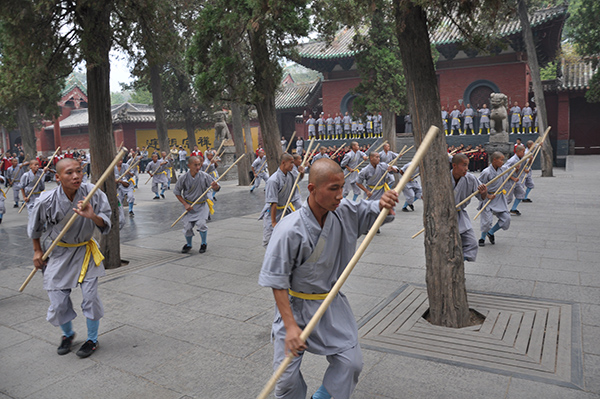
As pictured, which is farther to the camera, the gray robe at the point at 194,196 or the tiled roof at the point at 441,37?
the tiled roof at the point at 441,37

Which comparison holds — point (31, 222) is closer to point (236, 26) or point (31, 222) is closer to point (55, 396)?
point (55, 396)

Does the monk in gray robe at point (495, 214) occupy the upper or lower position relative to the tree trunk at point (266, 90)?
lower

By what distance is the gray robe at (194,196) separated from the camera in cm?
824

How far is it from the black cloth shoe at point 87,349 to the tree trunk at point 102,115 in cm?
326

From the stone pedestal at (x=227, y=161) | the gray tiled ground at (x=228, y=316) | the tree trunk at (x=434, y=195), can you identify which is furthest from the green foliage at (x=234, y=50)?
the stone pedestal at (x=227, y=161)

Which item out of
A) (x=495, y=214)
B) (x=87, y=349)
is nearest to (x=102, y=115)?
(x=87, y=349)

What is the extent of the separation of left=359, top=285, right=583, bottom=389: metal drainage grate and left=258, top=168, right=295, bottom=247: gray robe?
2.48 metres

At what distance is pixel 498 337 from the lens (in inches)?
166

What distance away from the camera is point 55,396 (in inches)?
137

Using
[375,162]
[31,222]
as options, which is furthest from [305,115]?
[31,222]

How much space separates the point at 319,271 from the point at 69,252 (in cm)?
263

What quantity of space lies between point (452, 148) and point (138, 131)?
22.7 metres

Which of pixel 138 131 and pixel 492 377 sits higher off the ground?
pixel 138 131

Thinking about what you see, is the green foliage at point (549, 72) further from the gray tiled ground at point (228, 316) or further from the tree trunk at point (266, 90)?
the tree trunk at point (266, 90)
